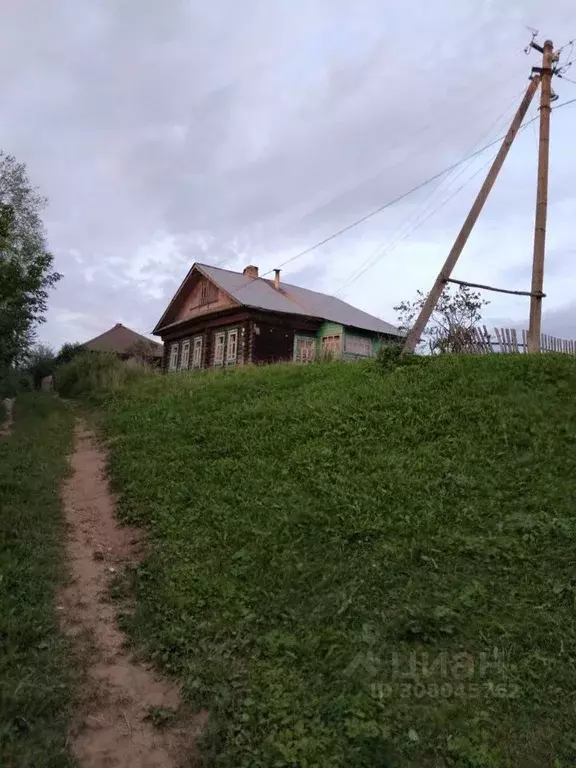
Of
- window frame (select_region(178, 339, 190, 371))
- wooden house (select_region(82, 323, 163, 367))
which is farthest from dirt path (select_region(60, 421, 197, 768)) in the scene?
wooden house (select_region(82, 323, 163, 367))

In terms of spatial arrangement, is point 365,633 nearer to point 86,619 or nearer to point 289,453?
point 86,619

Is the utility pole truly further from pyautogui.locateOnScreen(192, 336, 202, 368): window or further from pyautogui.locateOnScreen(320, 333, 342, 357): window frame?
pyautogui.locateOnScreen(192, 336, 202, 368): window

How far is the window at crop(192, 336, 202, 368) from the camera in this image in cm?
2527

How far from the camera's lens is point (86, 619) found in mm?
4617

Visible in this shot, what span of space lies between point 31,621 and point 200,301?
22.1m

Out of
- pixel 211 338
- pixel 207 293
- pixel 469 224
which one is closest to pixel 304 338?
pixel 211 338

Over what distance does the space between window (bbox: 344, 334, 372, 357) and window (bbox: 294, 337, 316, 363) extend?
143cm

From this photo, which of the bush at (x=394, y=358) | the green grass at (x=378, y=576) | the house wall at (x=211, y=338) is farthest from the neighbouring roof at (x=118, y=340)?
the green grass at (x=378, y=576)

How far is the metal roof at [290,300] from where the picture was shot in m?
22.5

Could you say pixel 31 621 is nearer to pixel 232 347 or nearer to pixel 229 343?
pixel 232 347

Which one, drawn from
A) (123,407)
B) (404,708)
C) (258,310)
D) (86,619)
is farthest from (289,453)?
(258,310)

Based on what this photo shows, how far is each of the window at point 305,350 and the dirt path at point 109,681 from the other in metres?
16.5

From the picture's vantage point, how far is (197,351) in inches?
1011

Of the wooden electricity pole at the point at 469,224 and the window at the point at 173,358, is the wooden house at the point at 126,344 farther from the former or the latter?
the wooden electricity pole at the point at 469,224
